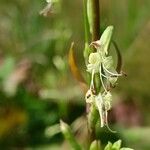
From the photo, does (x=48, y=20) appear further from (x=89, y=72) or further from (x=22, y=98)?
(x=89, y=72)

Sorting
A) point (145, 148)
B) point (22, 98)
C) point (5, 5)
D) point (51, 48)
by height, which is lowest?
point (145, 148)

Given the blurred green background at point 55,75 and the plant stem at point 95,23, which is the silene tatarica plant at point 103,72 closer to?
the plant stem at point 95,23

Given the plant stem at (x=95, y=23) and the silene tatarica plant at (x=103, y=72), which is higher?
the plant stem at (x=95, y=23)

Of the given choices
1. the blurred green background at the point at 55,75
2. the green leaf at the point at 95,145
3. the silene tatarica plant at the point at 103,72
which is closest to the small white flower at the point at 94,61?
the silene tatarica plant at the point at 103,72

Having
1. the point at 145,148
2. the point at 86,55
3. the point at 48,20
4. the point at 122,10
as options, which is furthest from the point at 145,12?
the point at 86,55

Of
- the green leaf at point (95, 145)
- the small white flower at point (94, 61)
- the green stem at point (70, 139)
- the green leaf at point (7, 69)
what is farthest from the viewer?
the green leaf at point (7, 69)

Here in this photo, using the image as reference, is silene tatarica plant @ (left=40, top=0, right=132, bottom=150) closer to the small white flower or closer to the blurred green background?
the small white flower

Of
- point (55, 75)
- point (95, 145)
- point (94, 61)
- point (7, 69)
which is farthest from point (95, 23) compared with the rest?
point (55, 75)

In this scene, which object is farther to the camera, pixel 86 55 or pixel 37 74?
pixel 37 74

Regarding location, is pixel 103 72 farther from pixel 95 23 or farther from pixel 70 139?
pixel 70 139
